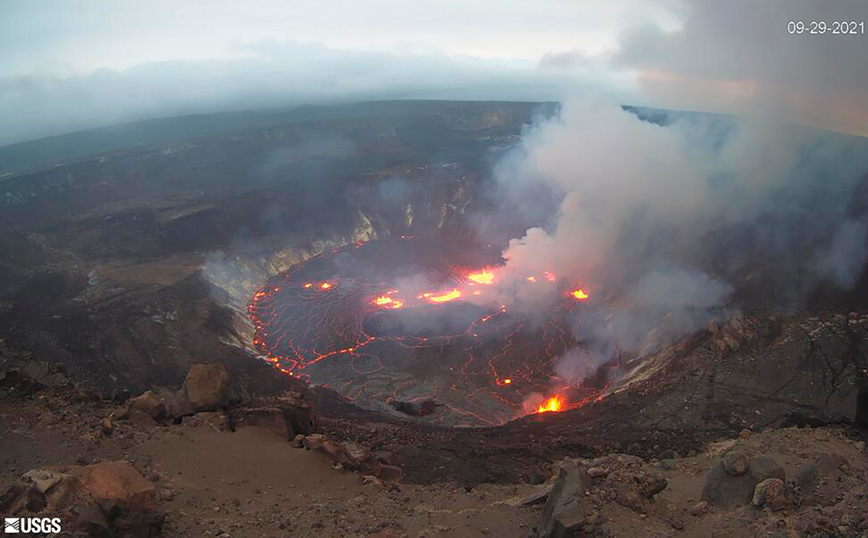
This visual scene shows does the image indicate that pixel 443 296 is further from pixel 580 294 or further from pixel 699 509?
pixel 699 509

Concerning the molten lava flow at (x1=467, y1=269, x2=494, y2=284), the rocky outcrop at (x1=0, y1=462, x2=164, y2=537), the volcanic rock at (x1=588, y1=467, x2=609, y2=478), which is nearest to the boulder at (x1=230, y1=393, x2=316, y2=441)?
the rocky outcrop at (x1=0, y1=462, x2=164, y2=537)

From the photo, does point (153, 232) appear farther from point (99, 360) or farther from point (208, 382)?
point (208, 382)

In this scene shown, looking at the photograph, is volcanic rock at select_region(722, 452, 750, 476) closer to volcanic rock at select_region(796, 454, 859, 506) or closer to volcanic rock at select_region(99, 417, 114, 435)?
volcanic rock at select_region(796, 454, 859, 506)

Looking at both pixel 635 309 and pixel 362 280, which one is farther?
pixel 362 280

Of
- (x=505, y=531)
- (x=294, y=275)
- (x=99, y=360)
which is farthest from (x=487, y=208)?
(x=505, y=531)

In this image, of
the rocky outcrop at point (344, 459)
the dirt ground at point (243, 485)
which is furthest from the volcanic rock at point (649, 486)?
the rocky outcrop at point (344, 459)

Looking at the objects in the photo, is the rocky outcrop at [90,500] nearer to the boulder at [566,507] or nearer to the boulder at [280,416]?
the boulder at [280,416]

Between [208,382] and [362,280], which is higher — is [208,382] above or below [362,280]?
above

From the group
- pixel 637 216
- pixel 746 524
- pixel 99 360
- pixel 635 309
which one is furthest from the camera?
pixel 637 216
